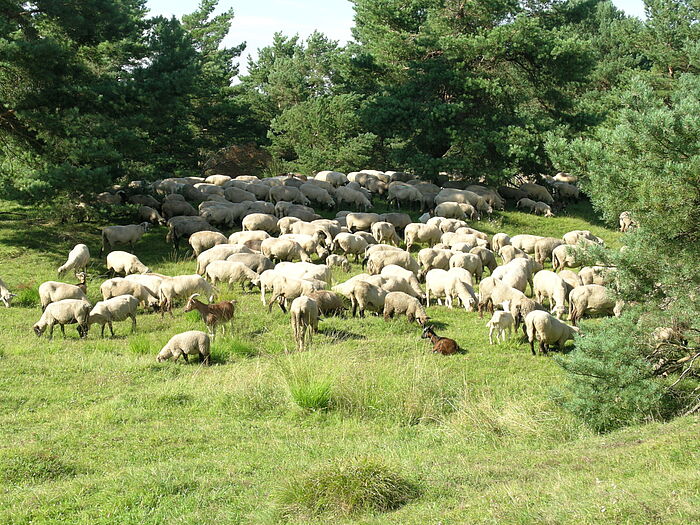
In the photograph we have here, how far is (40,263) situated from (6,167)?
3.25 meters

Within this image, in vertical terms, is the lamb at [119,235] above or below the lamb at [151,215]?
below

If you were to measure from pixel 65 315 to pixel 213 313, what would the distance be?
3423 mm

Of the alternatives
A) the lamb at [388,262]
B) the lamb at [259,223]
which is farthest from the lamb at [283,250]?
the lamb at [259,223]

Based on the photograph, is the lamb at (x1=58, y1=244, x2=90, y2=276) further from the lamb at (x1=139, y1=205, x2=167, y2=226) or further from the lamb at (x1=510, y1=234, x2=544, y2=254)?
the lamb at (x1=510, y1=234, x2=544, y2=254)

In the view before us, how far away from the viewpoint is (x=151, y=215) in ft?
93.6

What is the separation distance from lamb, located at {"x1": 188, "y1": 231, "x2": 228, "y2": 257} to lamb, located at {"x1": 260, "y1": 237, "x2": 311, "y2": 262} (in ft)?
6.49

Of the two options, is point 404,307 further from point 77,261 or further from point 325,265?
point 77,261

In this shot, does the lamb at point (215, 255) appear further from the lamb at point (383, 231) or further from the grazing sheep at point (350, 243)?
the lamb at point (383, 231)

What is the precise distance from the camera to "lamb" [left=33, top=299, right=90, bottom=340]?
54.3 feet

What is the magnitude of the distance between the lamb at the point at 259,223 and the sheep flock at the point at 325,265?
47 millimetres

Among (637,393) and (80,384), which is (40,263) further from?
(637,393)

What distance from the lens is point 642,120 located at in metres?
9.54

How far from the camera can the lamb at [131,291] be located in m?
18.9

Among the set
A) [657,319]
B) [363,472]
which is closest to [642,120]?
[657,319]
